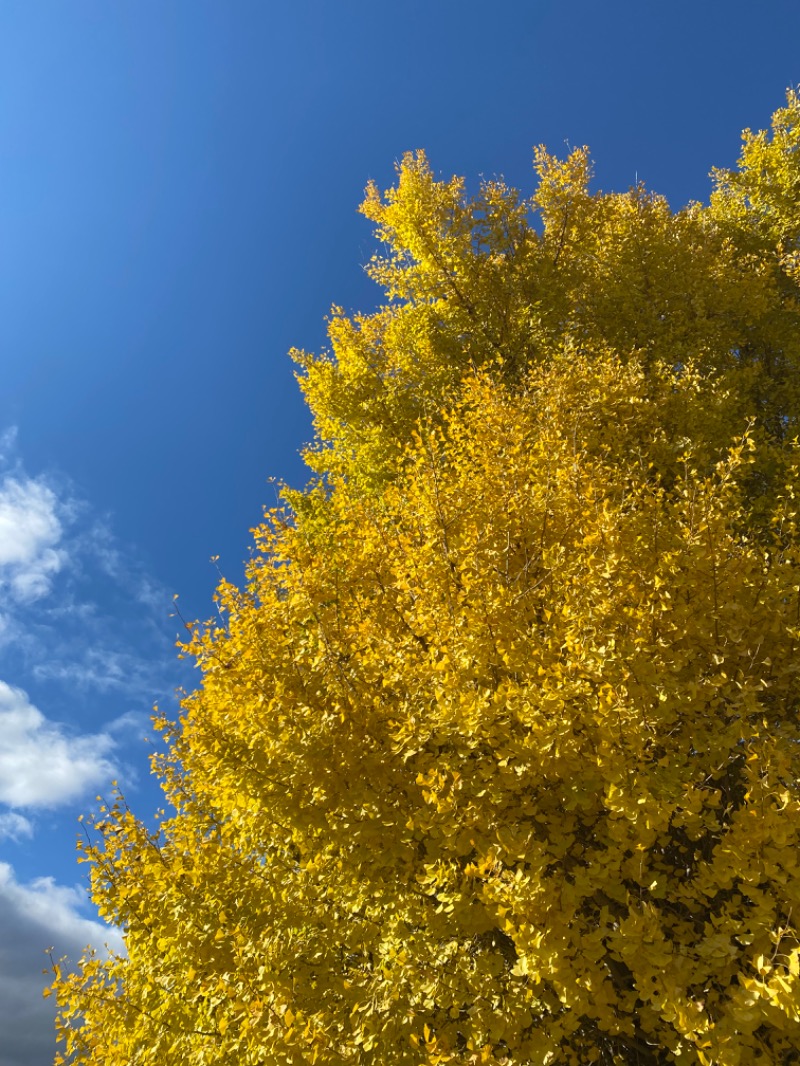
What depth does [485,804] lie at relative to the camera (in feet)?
13.5

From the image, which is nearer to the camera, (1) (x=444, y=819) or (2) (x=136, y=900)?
(1) (x=444, y=819)

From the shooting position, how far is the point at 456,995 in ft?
12.2

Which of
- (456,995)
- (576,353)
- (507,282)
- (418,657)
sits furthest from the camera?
(507,282)

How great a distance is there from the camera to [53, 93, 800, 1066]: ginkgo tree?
3.41 meters

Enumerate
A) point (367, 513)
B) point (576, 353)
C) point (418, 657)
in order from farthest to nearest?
point (576, 353)
point (367, 513)
point (418, 657)

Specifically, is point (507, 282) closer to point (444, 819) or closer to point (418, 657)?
point (418, 657)

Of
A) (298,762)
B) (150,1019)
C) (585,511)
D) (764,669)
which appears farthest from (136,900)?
(764,669)

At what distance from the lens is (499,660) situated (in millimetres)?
4617

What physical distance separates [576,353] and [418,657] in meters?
8.12

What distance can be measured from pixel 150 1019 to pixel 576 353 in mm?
10780

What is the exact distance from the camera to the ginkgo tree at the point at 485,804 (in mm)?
3414

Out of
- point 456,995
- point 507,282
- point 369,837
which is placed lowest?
point 456,995

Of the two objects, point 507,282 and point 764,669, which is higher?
point 507,282

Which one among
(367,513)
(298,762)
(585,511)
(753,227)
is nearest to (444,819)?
(298,762)
